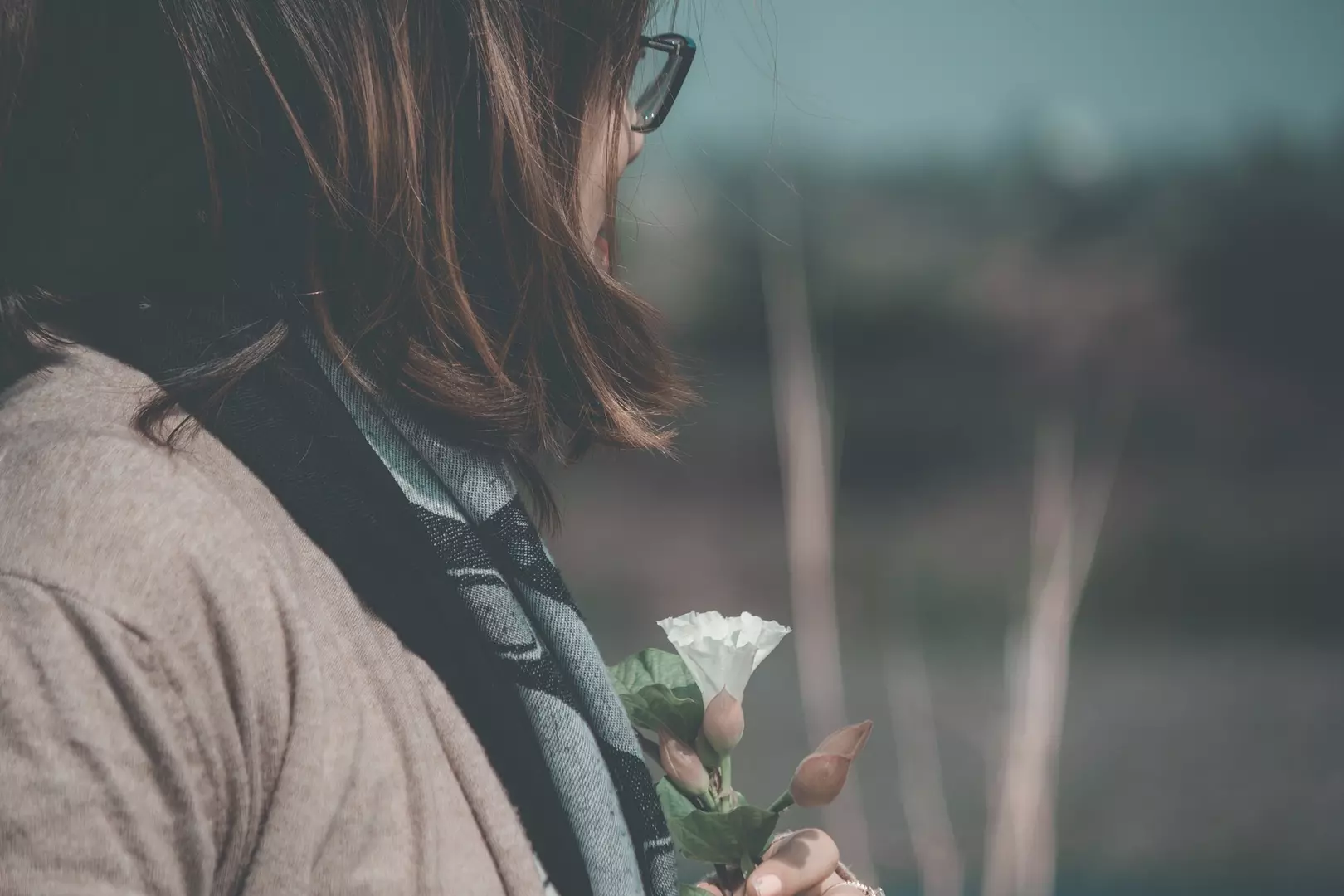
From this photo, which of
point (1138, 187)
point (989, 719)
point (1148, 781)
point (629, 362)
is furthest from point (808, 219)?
point (629, 362)

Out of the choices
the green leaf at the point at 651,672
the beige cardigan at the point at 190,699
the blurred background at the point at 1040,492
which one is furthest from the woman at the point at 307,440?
the blurred background at the point at 1040,492

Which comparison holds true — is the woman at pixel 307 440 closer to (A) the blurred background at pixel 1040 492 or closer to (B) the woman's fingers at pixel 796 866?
(B) the woman's fingers at pixel 796 866

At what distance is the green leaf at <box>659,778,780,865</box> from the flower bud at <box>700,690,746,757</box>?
1.4 inches

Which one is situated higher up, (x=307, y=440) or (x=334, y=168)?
(x=334, y=168)

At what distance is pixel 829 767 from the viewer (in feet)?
1.88

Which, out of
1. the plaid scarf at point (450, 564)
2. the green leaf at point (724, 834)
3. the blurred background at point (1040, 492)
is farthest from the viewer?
the blurred background at point (1040, 492)

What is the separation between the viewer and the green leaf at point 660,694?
604 mm

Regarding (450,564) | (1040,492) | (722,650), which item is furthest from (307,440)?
(1040,492)

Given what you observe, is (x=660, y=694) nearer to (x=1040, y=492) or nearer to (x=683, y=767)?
(x=683, y=767)

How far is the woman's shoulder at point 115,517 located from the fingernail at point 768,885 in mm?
274

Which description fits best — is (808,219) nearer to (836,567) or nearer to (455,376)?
(836,567)

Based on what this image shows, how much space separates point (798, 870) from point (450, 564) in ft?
0.72

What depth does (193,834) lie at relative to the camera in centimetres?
37

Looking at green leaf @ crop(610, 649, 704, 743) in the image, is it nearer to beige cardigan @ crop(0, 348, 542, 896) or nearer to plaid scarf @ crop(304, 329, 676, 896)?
plaid scarf @ crop(304, 329, 676, 896)
